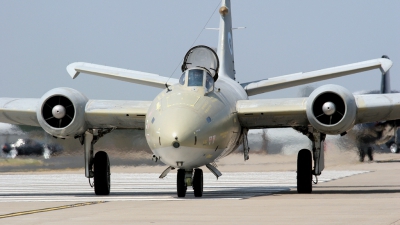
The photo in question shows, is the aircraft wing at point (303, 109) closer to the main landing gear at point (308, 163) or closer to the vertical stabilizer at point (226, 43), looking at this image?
the main landing gear at point (308, 163)

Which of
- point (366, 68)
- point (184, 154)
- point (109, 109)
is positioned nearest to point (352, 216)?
point (184, 154)

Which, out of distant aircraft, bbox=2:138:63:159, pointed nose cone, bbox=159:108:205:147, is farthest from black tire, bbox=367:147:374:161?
pointed nose cone, bbox=159:108:205:147

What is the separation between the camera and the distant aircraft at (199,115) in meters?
15.8

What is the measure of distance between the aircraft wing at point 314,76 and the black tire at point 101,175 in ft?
14.4

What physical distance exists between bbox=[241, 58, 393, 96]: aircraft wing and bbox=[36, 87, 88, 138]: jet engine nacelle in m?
4.87

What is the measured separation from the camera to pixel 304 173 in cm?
1873

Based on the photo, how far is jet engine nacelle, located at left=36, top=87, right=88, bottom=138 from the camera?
18.1 metres

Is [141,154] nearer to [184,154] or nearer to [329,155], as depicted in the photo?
[329,155]

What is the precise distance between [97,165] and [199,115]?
4.05 m

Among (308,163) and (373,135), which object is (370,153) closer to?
(373,135)

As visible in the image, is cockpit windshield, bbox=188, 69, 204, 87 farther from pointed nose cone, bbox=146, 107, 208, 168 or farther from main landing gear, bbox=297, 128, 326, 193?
main landing gear, bbox=297, 128, 326, 193

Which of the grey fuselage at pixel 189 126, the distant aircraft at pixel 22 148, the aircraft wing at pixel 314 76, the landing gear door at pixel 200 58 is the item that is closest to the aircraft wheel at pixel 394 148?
the distant aircraft at pixel 22 148

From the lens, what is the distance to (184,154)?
50.8 feet

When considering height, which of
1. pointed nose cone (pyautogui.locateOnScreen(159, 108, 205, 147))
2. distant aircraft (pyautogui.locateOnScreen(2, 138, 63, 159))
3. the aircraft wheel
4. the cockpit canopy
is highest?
the cockpit canopy
